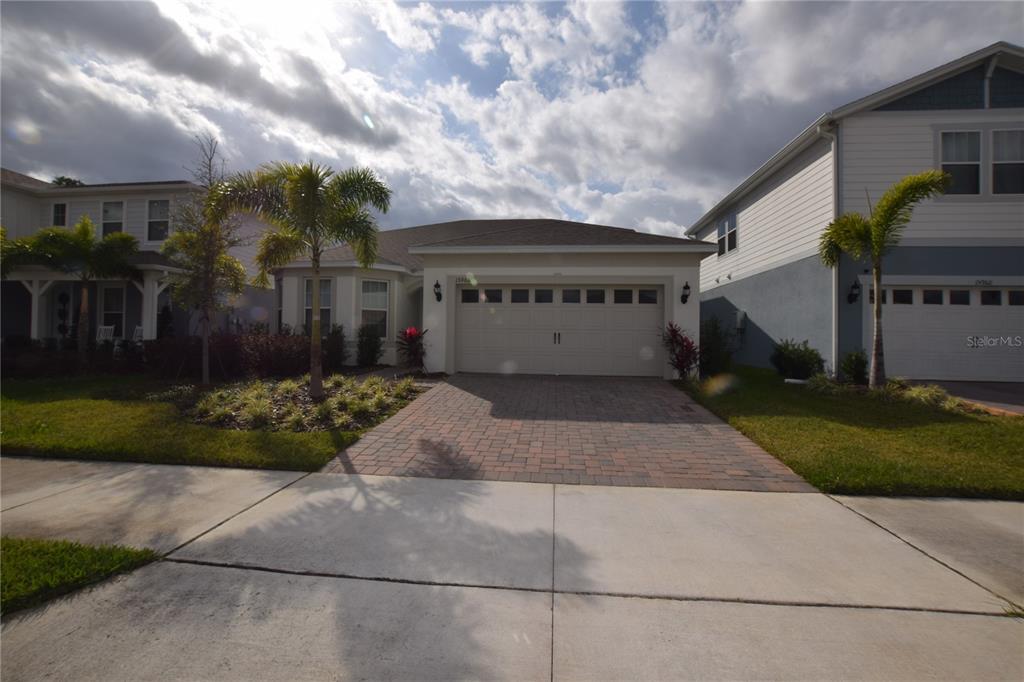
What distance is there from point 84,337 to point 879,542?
16.6 metres

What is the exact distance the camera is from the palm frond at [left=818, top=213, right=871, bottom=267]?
8969 mm

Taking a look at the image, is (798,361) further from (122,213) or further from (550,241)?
(122,213)

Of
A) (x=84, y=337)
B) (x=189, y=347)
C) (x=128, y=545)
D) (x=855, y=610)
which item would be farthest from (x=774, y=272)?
(x=84, y=337)

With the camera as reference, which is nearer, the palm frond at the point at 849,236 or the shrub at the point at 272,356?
the palm frond at the point at 849,236

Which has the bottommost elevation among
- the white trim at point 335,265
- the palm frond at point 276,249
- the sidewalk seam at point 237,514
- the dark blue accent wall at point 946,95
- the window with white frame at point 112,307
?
the sidewalk seam at point 237,514

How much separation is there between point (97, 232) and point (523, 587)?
20.8 m


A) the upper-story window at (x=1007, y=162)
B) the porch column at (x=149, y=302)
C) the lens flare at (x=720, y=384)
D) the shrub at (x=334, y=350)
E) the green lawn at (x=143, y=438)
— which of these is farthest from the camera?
the porch column at (x=149, y=302)

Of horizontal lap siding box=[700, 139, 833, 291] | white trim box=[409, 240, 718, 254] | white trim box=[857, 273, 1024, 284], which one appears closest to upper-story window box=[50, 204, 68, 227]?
white trim box=[409, 240, 718, 254]

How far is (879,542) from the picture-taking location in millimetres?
3434

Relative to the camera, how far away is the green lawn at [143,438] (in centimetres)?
529

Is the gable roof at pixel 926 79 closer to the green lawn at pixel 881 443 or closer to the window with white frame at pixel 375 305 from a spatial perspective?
the green lawn at pixel 881 443

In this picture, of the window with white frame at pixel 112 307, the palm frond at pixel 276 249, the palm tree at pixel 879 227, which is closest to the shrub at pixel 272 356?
the palm frond at pixel 276 249

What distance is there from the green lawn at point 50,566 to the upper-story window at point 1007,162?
16.9 metres

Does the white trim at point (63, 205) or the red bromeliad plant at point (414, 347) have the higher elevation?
the white trim at point (63, 205)
